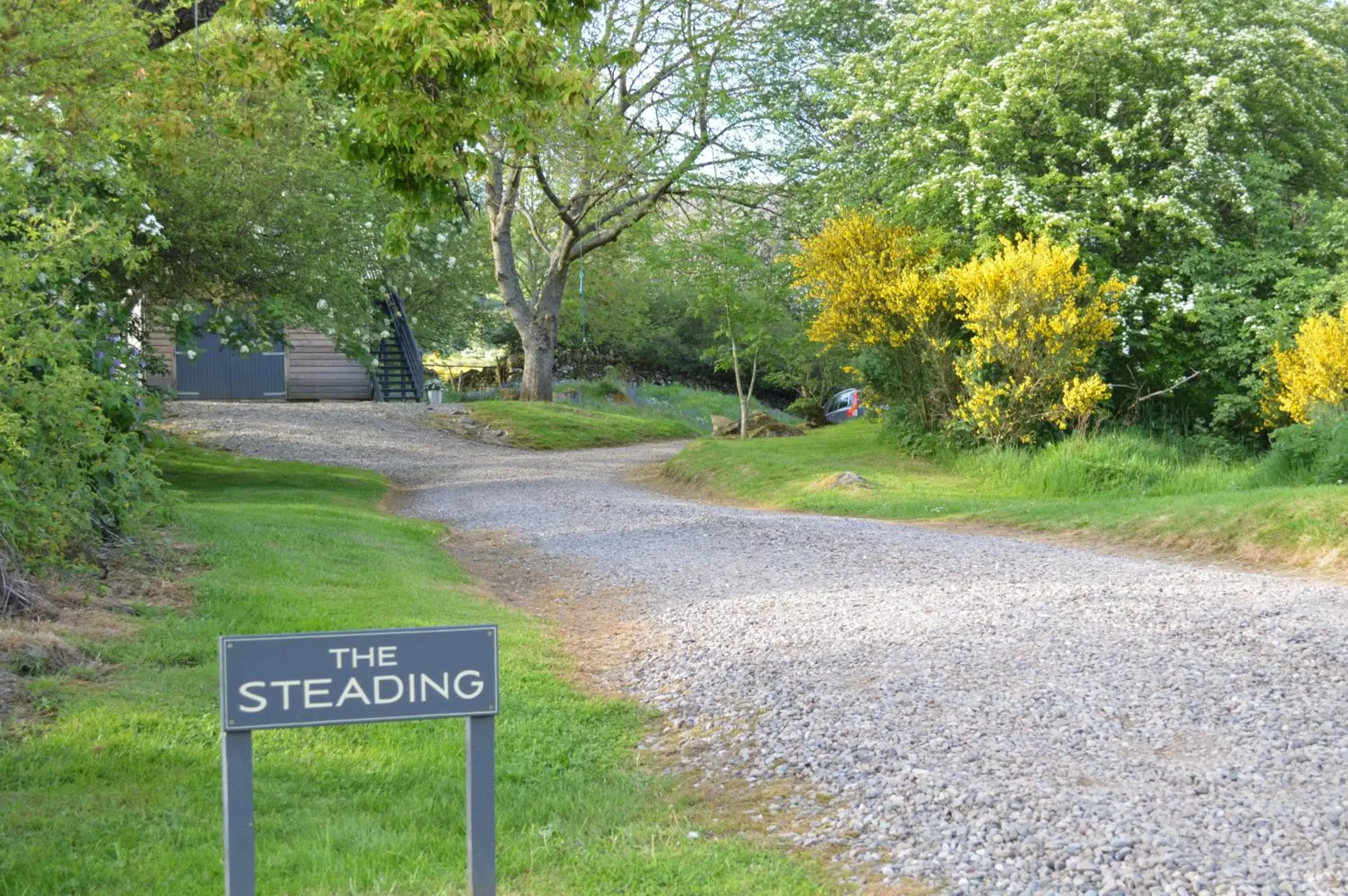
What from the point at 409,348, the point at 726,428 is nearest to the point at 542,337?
the point at 409,348

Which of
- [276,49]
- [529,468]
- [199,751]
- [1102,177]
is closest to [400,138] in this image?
[276,49]

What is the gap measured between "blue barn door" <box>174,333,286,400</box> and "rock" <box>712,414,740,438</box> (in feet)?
39.0

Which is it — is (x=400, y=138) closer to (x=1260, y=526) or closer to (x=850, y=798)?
(x=850, y=798)

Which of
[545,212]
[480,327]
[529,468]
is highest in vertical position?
[545,212]

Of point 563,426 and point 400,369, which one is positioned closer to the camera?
point 563,426

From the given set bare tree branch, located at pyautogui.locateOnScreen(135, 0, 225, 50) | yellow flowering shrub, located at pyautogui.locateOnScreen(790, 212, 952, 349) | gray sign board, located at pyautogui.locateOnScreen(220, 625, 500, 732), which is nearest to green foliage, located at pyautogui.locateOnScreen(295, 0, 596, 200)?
bare tree branch, located at pyautogui.locateOnScreen(135, 0, 225, 50)

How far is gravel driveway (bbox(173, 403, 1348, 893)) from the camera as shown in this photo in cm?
427

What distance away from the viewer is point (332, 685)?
132 inches

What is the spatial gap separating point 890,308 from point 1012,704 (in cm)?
1378

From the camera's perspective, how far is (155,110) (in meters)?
11.1

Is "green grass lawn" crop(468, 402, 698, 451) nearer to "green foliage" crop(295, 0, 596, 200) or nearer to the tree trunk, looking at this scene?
the tree trunk

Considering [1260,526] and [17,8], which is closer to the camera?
[17,8]

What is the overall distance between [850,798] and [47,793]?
3.10 m

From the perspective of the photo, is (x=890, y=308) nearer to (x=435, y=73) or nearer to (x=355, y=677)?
(x=435, y=73)
